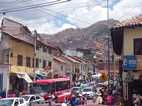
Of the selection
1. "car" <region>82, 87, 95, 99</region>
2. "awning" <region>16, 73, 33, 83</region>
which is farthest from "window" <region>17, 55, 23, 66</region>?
"car" <region>82, 87, 95, 99</region>

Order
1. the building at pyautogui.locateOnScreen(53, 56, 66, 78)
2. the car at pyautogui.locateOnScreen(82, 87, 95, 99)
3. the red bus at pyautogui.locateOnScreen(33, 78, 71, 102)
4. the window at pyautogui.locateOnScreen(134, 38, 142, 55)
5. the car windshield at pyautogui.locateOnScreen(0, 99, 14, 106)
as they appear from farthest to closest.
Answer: the building at pyautogui.locateOnScreen(53, 56, 66, 78)
the car at pyautogui.locateOnScreen(82, 87, 95, 99)
the red bus at pyautogui.locateOnScreen(33, 78, 71, 102)
the window at pyautogui.locateOnScreen(134, 38, 142, 55)
the car windshield at pyautogui.locateOnScreen(0, 99, 14, 106)

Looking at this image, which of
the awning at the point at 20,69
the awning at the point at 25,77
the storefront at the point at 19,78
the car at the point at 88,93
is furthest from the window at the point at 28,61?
the car at the point at 88,93

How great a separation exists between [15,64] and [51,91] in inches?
220

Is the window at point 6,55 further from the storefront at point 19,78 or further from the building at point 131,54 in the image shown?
the building at point 131,54

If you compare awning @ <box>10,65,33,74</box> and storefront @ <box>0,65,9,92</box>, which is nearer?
storefront @ <box>0,65,9,92</box>

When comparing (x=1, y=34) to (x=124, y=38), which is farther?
(x=1, y=34)

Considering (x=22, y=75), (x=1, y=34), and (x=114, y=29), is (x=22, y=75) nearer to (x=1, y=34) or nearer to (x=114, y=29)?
(x=1, y=34)

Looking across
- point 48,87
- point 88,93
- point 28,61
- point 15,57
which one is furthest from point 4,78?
point 88,93

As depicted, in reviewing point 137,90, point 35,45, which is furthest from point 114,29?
point 35,45

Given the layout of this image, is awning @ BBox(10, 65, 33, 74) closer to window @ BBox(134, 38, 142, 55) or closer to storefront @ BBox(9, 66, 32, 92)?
storefront @ BBox(9, 66, 32, 92)

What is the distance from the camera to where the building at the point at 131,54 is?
3400 cm

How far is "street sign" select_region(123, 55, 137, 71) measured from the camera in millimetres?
33869

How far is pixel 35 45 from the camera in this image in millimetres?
60656

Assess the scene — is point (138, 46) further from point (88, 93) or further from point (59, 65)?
point (59, 65)
